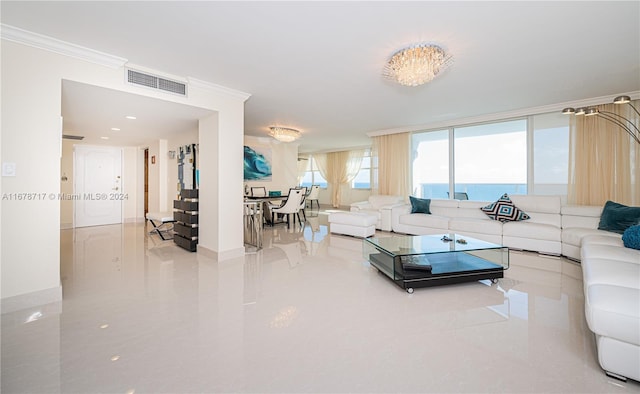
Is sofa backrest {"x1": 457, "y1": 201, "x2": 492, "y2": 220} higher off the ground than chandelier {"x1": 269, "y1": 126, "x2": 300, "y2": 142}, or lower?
lower

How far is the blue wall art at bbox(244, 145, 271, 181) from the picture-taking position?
7449mm

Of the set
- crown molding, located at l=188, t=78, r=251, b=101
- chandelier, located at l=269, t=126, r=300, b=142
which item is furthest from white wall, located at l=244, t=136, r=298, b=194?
crown molding, located at l=188, t=78, r=251, b=101

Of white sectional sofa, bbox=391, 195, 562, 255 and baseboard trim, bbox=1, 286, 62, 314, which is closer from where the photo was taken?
baseboard trim, bbox=1, 286, 62, 314

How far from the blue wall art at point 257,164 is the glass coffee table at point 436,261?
495 centimetres

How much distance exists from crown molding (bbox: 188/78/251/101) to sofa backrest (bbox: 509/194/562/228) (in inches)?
189

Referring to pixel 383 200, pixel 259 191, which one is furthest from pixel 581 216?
pixel 259 191

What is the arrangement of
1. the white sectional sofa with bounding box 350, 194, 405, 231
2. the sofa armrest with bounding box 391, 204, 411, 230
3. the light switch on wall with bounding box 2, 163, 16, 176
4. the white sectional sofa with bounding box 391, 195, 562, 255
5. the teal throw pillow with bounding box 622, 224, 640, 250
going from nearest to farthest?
the light switch on wall with bounding box 2, 163, 16, 176, the teal throw pillow with bounding box 622, 224, 640, 250, the white sectional sofa with bounding box 391, 195, 562, 255, the sofa armrest with bounding box 391, 204, 411, 230, the white sectional sofa with bounding box 350, 194, 405, 231

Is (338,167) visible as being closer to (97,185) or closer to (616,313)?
(97,185)

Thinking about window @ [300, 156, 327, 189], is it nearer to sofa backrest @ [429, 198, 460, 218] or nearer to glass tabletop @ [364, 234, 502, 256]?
sofa backrest @ [429, 198, 460, 218]

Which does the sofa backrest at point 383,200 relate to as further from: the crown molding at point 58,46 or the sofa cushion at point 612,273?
the crown molding at point 58,46

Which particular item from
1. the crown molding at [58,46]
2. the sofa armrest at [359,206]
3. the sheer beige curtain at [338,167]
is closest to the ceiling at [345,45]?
the crown molding at [58,46]

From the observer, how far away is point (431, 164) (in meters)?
6.30

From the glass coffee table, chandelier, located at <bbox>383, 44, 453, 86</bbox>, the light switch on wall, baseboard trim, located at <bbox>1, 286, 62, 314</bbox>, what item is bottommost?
baseboard trim, located at <bbox>1, 286, 62, 314</bbox>

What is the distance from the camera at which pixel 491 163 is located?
551 centimetres
